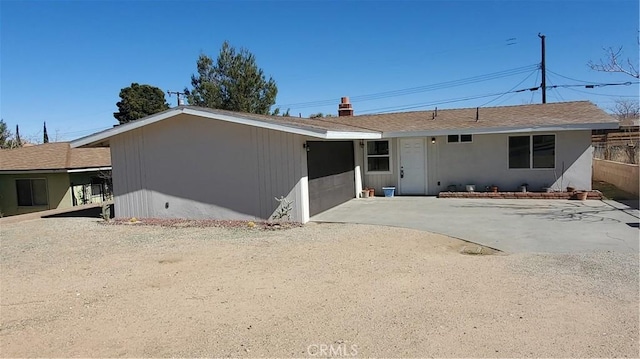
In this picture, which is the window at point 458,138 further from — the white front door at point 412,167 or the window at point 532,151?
the window at point 532,151

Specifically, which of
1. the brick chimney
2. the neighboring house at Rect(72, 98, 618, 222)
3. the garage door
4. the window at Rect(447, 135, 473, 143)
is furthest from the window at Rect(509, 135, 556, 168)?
the brick chimney

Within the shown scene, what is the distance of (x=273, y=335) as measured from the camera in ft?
13.6

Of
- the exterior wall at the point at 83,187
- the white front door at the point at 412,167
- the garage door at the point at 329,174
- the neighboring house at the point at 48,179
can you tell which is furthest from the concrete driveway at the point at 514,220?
the exterior wall at the point at 83,187

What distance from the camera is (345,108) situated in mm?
20906

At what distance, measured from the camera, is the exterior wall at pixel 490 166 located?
1364 centimetres

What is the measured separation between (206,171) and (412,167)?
755cm

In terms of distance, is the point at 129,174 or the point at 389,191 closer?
the point at 129,174

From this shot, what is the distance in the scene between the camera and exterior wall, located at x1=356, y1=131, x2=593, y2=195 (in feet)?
44.8

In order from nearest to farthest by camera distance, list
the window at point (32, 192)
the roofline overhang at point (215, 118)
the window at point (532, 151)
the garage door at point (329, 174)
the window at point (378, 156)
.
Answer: the roofline overhang at point (215, 118) → the garage door at point (329, 174) → the window at point (532, 151) → the window at point (378, 156) → the window at point (32, 192)

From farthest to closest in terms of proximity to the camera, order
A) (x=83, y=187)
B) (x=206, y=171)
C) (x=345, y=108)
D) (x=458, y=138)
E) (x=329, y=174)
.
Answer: (x=345, y=108), (x=83, y=187), (x=458, y=138), (x=329, y=174), (x=206, y=171)

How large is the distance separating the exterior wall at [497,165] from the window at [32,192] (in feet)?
53.9

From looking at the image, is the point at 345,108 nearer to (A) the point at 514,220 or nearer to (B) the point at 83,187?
(A) the point at 514,220

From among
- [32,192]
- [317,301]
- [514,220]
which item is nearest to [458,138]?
[514,220]

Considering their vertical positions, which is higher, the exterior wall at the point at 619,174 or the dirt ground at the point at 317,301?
the exterior wall at the point at 619,174
